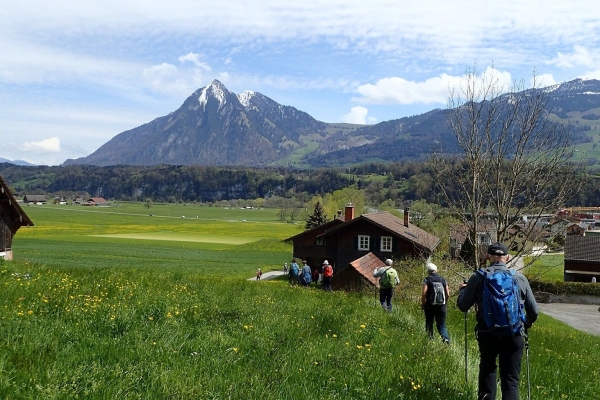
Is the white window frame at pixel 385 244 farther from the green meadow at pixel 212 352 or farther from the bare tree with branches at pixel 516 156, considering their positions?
the green meadow at pixel 212 352

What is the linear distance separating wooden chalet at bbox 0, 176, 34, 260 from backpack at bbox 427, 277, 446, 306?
26.6 m

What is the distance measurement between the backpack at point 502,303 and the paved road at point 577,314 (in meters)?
35.2

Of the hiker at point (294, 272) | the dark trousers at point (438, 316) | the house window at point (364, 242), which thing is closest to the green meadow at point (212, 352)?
Result: the dark trousers at point (438, 316)

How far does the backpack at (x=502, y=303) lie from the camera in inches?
225

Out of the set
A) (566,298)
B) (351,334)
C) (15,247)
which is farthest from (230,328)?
(15,247)

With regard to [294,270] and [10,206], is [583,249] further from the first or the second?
[10,206]

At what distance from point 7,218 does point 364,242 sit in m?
30.7

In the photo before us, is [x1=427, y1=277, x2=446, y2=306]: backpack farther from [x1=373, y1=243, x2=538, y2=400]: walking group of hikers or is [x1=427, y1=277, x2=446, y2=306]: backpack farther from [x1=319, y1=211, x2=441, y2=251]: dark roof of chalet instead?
[x1=319, y1=211, x2=441, y2=251]: dark roof of chalet

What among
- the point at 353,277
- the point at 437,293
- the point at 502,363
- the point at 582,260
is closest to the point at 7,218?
the point at 353,277

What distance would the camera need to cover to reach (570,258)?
61469 mm

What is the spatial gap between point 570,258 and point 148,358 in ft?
220

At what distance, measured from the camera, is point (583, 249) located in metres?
61.7

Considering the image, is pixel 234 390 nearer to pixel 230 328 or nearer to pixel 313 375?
pixel 313 375

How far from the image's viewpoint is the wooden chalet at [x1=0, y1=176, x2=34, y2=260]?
28.6 meters
